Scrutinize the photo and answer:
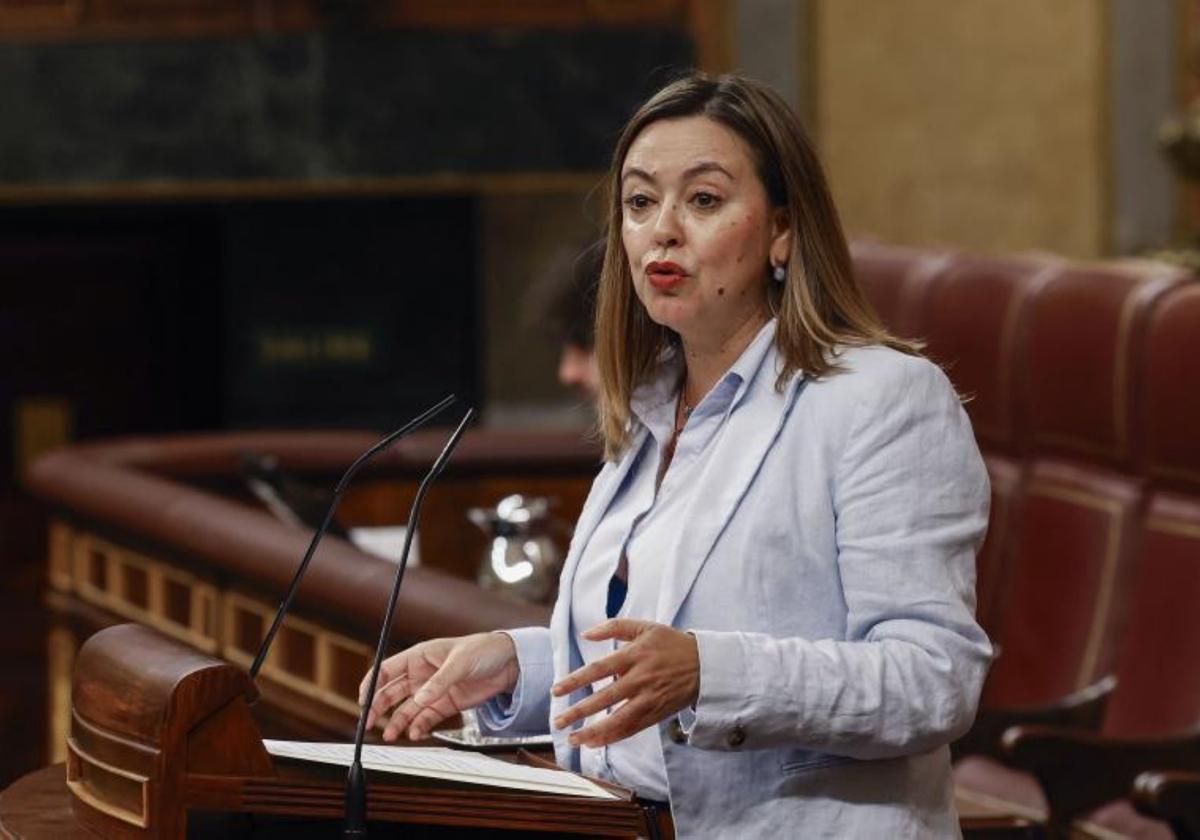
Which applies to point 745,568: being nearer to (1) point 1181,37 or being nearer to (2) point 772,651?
(2) point 772,651

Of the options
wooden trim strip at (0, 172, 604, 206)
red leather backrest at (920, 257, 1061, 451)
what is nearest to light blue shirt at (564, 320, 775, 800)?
red leather backrest at (920, 257, 1061, 451)

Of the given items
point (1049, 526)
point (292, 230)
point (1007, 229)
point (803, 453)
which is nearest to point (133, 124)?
point (292, 230)

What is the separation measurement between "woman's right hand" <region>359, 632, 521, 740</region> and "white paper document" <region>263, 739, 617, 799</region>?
0.03m

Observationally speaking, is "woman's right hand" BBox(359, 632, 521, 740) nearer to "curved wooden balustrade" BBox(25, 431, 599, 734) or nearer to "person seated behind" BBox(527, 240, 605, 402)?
"curved wooden balustrade" BBox(25, 431, 599, 734)

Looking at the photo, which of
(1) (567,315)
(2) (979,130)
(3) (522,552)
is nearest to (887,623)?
(3) (522,552)

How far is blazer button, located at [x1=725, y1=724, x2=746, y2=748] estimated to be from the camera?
1685 millimetres

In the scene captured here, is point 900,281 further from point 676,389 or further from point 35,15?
point 35,15

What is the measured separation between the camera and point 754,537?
5.82 feet

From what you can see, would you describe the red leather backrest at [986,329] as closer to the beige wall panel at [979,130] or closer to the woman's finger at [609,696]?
the woman's finger at [609,696]

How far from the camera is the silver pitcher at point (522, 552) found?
12.7 feet

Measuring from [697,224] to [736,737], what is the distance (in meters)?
0.40

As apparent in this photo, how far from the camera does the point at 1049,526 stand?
4312 millimetres

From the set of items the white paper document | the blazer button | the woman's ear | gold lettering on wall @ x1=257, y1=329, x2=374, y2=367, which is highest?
the woman's ear

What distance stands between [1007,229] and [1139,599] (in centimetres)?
402
